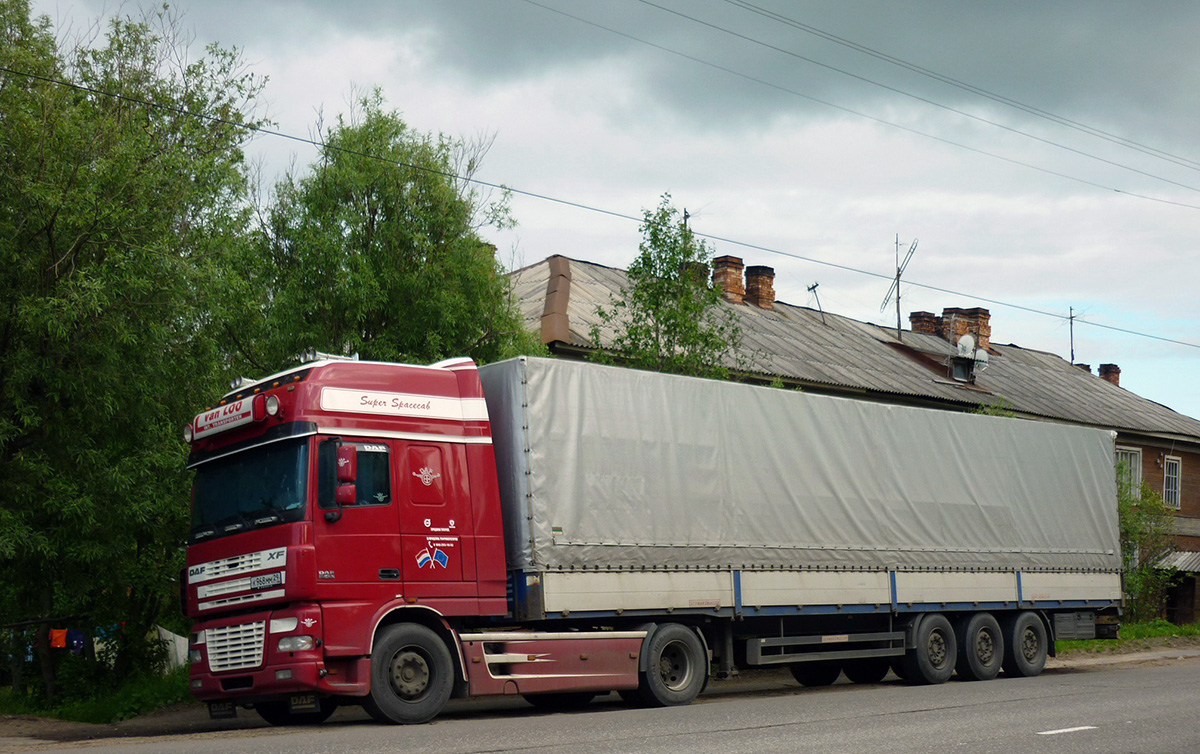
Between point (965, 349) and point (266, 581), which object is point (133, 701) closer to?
point (266, 581)

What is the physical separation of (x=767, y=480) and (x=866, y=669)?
4.68 meters

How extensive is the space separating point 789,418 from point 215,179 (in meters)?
7.81

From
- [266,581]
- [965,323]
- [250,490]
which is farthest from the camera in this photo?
[965,323]

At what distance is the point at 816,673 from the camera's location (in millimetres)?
18266

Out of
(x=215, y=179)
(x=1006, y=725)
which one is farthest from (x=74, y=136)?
(x=1006, y=725)

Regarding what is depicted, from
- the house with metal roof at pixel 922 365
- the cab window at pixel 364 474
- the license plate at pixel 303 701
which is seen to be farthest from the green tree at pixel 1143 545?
the license plate at pixel 303 701

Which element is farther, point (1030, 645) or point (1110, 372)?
point (1110, 372)

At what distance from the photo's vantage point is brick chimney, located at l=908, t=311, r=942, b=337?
48500mm

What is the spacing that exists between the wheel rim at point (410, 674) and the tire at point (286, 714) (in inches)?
50.1

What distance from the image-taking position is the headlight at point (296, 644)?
11.1m

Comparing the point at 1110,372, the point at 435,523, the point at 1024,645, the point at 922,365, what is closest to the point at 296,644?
the point at 435,523

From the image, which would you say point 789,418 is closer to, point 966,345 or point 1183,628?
point 1183,628

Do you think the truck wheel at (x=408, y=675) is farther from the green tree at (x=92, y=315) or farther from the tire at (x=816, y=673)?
the tire at (x=816, y=673)

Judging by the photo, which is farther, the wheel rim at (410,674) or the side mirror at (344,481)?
the wheel rim at (410,674)
